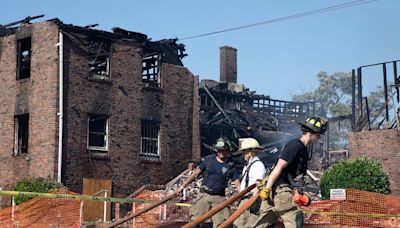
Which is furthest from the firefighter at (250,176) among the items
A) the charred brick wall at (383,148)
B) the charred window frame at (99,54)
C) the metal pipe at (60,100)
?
the charred window frame at (99,54)

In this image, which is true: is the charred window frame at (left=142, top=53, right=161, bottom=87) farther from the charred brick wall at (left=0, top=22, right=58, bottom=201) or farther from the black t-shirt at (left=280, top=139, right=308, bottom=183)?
the black t-shirt at (left=280, top=139, right=308, bottom=183)

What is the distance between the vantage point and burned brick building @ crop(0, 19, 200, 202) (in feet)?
76.8

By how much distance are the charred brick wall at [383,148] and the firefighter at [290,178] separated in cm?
1709

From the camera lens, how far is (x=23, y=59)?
25375 mm

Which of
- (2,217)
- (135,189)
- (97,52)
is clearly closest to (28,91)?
(97,52)

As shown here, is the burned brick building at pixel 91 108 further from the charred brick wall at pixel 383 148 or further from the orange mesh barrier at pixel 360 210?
the orange mesh barrier at pixel 360 210

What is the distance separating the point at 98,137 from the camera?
80.4 feet

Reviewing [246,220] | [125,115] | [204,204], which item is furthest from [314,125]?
[125,115]

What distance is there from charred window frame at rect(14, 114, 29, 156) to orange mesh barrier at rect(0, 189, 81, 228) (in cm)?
949

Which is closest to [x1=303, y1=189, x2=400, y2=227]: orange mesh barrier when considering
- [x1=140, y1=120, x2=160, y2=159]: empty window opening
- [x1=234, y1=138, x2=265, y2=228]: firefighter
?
[x1=234, y1=138, x2=265, y2=228]: firefighter

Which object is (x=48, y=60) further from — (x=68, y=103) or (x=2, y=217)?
(x=2, y=217)

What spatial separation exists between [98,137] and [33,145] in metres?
2.38

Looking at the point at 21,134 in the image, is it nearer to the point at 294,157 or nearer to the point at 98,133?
the point at 98,133

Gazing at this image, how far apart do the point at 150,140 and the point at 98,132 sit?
2.41m
